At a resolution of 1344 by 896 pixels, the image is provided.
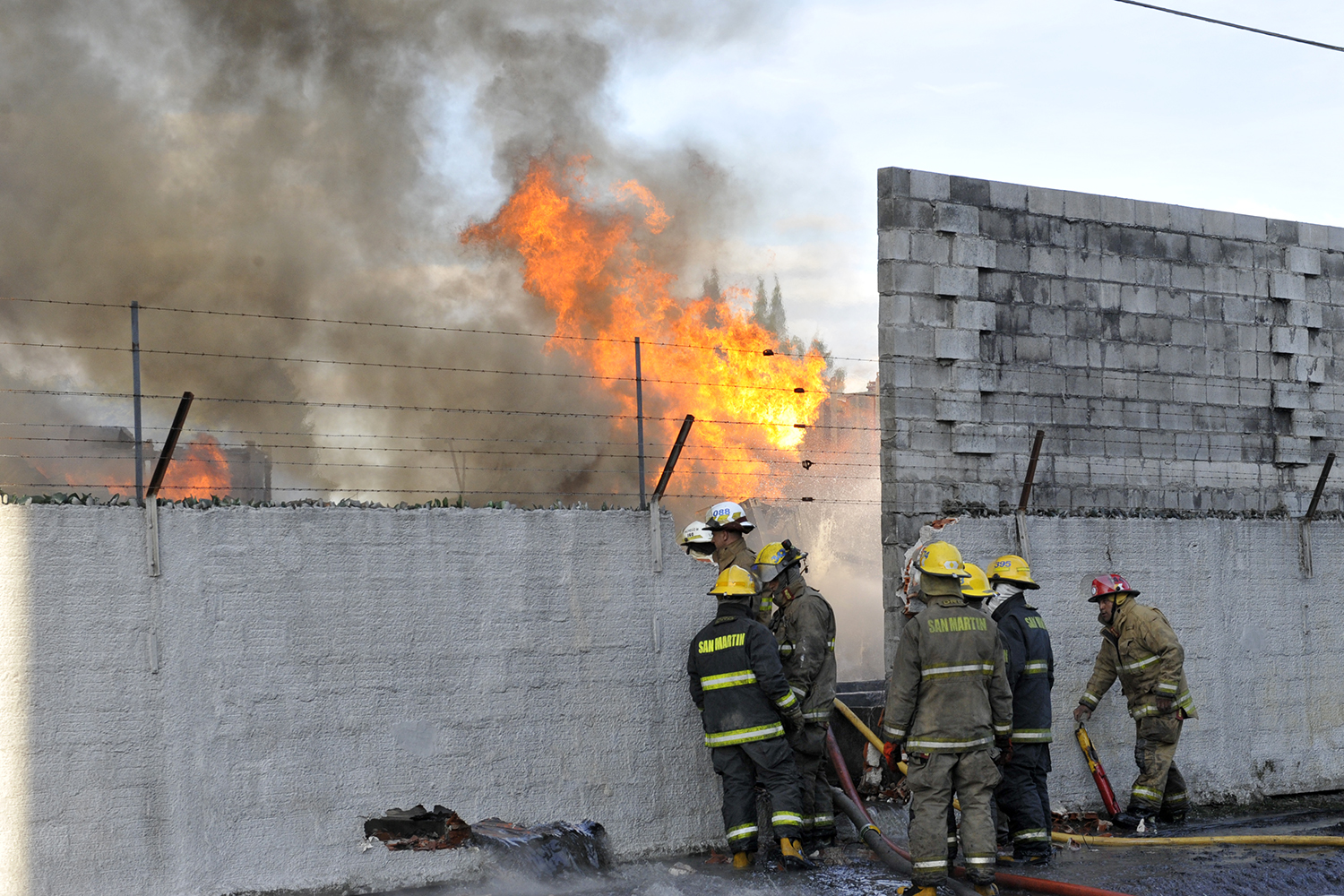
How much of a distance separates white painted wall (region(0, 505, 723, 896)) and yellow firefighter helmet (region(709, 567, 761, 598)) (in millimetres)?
480

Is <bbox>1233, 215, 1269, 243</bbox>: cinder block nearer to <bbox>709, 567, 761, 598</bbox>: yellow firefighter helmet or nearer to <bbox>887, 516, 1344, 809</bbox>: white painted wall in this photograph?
<bbox>887, 516, 1344, 809</bbox>: white painted wall

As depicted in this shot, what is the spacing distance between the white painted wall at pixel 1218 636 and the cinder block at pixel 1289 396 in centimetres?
98

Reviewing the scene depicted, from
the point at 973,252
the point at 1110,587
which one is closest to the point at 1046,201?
the point at 973,252

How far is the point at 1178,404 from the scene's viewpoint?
27.6 ft

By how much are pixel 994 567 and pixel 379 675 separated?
3.57 m

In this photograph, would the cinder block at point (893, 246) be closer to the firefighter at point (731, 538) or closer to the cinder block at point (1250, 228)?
the firefighter at point (731, 538)

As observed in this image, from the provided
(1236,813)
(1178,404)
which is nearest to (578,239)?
(1178,404)

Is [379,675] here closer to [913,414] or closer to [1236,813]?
[913,414]

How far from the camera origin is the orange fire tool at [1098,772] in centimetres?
701

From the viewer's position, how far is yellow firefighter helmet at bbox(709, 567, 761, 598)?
19.2ft

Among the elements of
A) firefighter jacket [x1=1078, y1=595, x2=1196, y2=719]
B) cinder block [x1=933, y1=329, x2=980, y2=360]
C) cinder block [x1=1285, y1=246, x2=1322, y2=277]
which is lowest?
firefighter jacket [x1=1078, y1=595, x2=1196, y2=719]

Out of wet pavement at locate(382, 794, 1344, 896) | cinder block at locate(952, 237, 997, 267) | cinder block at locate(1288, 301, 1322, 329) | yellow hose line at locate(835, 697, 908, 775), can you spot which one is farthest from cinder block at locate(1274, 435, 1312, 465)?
yellow hose line at locate(835, 697, 908, 775)

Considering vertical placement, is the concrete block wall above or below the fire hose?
above

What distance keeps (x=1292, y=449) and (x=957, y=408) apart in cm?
311
